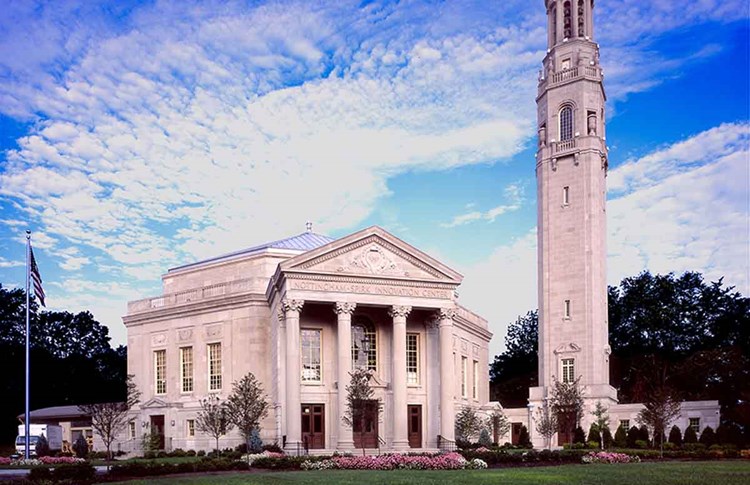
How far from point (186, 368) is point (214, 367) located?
2.81m

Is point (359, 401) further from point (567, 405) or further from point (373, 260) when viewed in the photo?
point (567, 405)

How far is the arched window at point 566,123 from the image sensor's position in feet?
230

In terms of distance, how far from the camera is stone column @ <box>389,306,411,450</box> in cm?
5256

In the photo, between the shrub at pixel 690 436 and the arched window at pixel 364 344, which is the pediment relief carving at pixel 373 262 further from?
the shrub at pixel 690 436

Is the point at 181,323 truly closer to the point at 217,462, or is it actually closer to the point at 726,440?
the point at 217,462

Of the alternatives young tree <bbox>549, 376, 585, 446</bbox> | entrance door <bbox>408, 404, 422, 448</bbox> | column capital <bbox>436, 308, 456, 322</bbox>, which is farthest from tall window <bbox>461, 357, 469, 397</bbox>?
column capital <bbox>436, 308, 456, 322</bbox>

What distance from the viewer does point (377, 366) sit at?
57219mm

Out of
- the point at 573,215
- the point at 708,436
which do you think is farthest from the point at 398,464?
the point at 573,215

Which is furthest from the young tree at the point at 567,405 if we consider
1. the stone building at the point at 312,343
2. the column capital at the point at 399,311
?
the column capital at the point at 399,311

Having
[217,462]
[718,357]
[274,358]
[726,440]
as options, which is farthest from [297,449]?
[718,357]

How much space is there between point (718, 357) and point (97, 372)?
214 feet

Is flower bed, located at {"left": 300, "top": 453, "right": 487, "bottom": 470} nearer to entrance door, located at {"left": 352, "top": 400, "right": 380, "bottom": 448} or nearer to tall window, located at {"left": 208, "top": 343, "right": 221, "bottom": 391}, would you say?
entrance door, located at {"left": 352, "top": 400, "right": 380, "bottom": 448}

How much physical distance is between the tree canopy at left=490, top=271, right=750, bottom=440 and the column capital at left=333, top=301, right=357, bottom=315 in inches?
1467

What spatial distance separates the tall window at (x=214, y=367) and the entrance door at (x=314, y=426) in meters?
8.03
